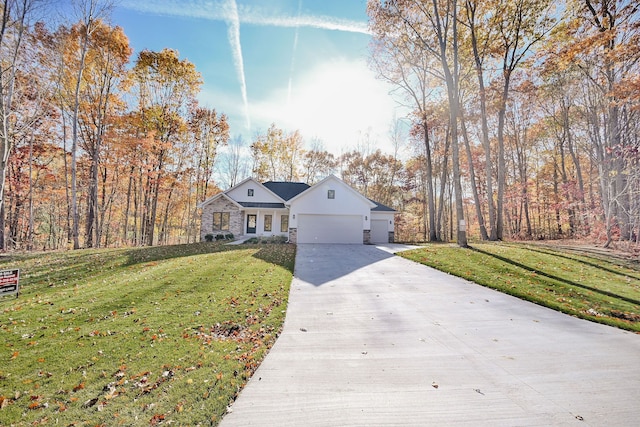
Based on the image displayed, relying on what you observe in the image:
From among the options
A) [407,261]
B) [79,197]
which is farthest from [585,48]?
[79,197]

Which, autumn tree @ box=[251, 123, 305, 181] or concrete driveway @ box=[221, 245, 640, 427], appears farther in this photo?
autumn tree @ box=[251, 123, 305, 181]

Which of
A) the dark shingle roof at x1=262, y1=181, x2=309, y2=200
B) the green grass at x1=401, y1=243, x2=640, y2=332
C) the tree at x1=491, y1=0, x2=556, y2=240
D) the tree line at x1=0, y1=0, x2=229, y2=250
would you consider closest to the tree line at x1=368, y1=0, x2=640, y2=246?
the tree at x1=491, y1=0, x2=556, y2=240

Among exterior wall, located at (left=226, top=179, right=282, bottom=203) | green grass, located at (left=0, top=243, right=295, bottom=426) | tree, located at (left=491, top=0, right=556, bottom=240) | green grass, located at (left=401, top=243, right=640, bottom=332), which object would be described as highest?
tree, located at (left=491, top=0, right=556, bottom=240)

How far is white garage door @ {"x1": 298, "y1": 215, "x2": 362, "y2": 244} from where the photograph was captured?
18078 mm

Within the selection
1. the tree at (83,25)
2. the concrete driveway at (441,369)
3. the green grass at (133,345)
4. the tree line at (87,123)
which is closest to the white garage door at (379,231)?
the green grass at (133,345)

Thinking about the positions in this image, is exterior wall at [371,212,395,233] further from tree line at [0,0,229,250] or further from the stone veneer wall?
tree line at [0,0,229,250]

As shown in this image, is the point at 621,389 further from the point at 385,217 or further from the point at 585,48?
the point at 385,217

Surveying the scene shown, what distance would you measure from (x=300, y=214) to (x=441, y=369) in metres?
15.1

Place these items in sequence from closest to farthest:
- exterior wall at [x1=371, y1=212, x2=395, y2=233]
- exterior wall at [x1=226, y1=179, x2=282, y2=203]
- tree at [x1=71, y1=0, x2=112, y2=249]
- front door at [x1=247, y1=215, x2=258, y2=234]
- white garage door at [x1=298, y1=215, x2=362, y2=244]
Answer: tree at [x1=71, y1=0, x2=112, y2=249], white garage door at [x1=298, y1=215, x2=362, y2=244], exterior wall at [x1=371, y1=212, x2=395, y2=233], front door at [x1=247, y1=215, x2=258, y2=234], exterior wall at [x1=226, y1=179, x2=282, y2=203]

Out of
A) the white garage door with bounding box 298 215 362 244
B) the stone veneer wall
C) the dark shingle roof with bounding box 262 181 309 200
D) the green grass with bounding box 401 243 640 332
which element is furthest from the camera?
the dark shingle roof with bounding box 262 181 309 200

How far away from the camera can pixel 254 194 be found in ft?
68.4

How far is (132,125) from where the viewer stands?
18438mm

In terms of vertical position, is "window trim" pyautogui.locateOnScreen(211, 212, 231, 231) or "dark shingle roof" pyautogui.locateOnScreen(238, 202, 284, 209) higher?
"dark shingle roof" pyautogui.locateOnScreen(238, 202, 284, 209)

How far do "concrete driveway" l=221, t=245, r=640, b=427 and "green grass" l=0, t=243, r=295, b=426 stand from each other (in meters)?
0.51
